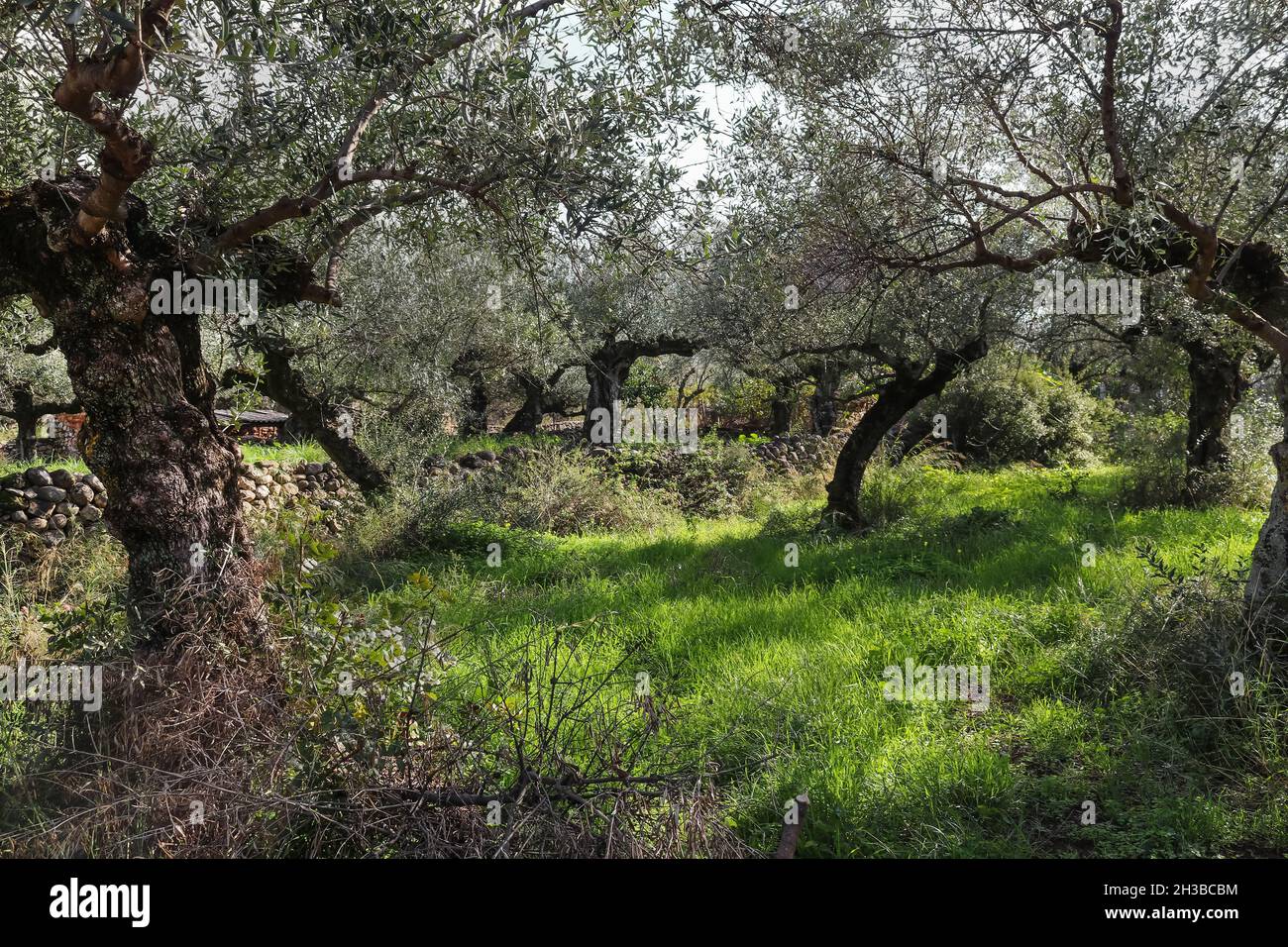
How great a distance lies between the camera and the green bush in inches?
674

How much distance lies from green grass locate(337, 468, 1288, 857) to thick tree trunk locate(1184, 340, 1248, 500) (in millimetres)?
1008

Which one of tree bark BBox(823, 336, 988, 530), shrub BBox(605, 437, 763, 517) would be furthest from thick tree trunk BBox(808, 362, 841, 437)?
tree bark BBox(823, 336, 988, 530)

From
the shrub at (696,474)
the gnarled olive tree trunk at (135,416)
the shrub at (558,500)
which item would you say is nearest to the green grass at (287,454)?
the shrub at (558,500)

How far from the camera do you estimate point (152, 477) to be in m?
4.35

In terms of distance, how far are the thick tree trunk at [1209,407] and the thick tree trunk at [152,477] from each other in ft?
35.0

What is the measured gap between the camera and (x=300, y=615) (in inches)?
169

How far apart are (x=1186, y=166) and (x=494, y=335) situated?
12877mm

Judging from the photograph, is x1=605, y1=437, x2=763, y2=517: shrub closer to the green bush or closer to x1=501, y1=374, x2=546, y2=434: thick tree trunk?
the green bush

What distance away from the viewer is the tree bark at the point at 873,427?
10516 mm

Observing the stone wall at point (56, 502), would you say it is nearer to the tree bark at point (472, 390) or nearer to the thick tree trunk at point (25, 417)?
the tree bark at point (472, 390)

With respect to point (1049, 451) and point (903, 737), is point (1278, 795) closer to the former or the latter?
point (903, 737)

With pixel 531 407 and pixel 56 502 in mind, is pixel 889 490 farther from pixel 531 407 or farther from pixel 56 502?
pixel 531 407

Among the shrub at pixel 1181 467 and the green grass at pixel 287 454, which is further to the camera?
the green grass at pixel 287 454
